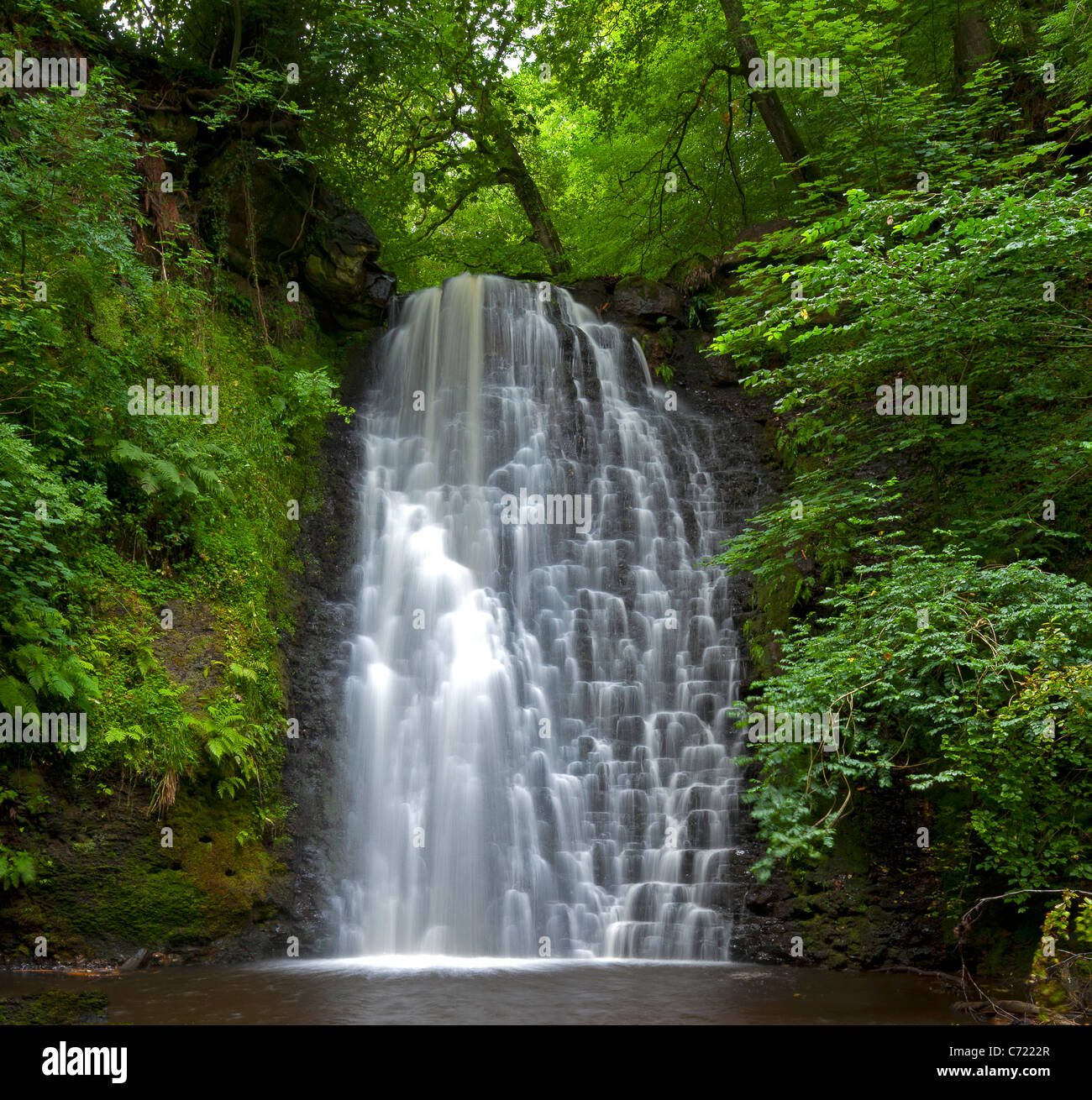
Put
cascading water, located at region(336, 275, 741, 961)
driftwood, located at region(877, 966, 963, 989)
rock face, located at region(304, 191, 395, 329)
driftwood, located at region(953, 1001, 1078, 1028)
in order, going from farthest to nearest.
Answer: rock face, located at region(304, 191, 395, 329), cascading water, located at region(336, 275, 741, 961), driftwood, located at region(877, 966, 963, 989), driftwood, located at region(953, 1001, 1078, 1028)

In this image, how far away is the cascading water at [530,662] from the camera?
366 inches

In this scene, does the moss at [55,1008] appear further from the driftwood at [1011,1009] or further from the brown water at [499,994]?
the driftwood at [1011,1009]

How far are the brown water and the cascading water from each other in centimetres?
99

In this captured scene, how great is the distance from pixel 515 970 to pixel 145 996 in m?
3.08

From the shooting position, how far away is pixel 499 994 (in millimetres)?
6727

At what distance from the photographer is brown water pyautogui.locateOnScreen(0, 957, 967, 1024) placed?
19.6ft

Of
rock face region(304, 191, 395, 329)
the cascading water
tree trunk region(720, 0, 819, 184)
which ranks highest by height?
tree trunk region(720, 0, 819, 184)

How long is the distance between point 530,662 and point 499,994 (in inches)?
193

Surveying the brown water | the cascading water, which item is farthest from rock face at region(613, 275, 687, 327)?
the brown water

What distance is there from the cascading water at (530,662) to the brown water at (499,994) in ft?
3.25

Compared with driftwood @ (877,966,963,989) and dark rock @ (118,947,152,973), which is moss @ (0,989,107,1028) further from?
driftwood @ (877,966,963,989)

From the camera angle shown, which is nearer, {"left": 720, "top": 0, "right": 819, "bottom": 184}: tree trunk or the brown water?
the brown water

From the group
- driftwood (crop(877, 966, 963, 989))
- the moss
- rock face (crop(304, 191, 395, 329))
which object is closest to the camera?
the moss

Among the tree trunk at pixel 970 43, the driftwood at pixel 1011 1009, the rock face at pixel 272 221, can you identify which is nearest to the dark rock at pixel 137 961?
the driftwood at pixel 1011 1009
